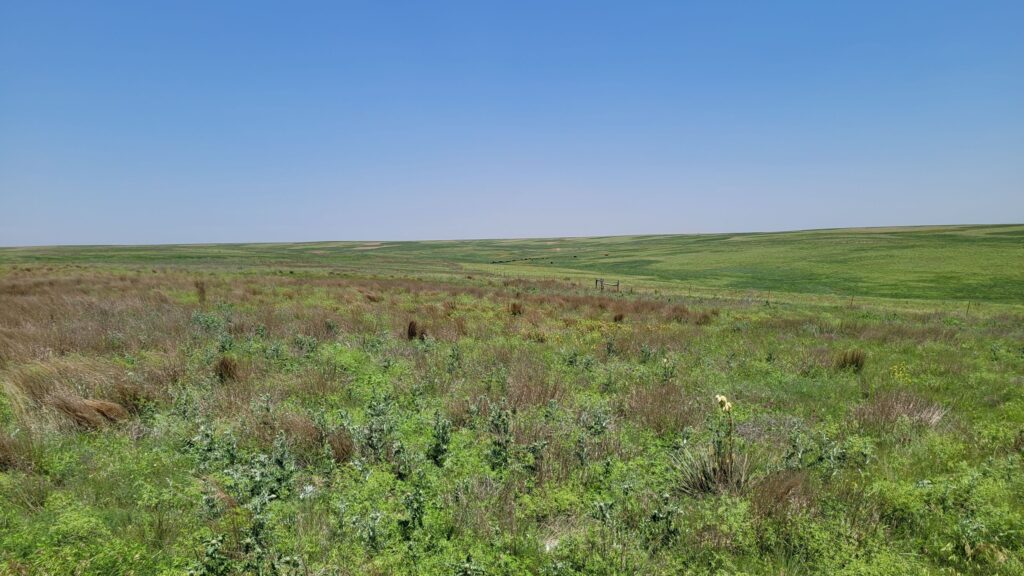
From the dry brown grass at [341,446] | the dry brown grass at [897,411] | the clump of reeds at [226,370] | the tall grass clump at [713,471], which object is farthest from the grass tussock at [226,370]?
the dry brown grass at [897,411]

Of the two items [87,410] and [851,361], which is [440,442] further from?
[851,361]

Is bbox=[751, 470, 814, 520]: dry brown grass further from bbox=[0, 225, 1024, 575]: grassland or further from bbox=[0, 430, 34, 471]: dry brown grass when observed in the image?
bbox=[0, 430, 34, 471]: dry brown grass

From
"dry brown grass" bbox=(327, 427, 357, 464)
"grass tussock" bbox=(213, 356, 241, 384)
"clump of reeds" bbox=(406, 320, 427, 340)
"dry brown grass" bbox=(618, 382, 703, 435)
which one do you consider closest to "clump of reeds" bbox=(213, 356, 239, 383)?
"grass tussock" bbox=(213, 356, 241, 384)

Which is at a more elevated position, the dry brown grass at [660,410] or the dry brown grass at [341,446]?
the dry brown grass at [341,446]

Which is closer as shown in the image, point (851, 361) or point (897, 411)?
point (897, 411)

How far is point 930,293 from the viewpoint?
3688 cm

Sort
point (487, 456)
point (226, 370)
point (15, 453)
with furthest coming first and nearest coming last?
1. point (226, 370)
2. point (487, 456)
3. point (15, 453)

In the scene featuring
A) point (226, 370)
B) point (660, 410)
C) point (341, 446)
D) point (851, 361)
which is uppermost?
point (226, 370)

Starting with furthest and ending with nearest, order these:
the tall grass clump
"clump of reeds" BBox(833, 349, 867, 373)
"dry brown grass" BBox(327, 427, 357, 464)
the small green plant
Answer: "clump of reeds" BBox(833, 349, 867, 373)
"dry brown grass" BBox(327, 427, 357, 464)
the small green plant
the tall grass clump

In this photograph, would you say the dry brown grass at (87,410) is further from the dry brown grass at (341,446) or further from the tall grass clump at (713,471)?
the tall grass clump at (713,471)

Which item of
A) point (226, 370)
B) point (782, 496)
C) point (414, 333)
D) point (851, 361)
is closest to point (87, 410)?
point (226, 370)

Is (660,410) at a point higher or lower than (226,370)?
lower

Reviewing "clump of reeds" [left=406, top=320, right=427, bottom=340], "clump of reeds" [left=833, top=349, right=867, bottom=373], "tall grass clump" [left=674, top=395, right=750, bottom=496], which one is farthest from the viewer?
"clump of reeds" [left=406, top=320, right=427, bottom=340]

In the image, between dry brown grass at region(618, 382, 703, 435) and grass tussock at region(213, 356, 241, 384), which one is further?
grass tussock at region(213, 356, 241, 384)
